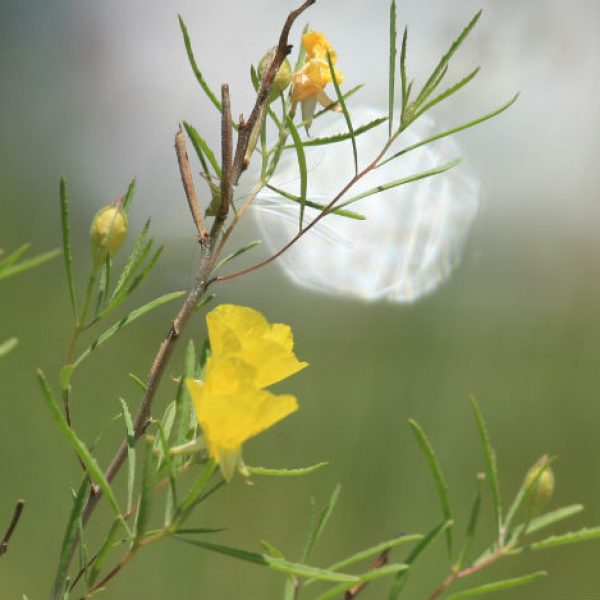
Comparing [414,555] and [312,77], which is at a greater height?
[312,77]

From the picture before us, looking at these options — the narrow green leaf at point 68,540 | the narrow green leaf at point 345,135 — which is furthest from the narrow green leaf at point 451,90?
the narrow green leaf at point 68,540

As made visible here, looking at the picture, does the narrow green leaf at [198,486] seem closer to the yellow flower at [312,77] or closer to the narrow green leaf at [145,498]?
the narrow green leaf at [145,498]

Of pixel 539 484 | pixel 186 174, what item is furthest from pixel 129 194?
pixel 539 484

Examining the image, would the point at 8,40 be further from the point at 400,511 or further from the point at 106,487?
the point at 106,487

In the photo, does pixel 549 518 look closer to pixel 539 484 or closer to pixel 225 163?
pixel 539 484

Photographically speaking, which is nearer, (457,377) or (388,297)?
(457,377)

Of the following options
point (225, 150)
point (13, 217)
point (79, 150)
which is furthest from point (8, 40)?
point (225, 150)

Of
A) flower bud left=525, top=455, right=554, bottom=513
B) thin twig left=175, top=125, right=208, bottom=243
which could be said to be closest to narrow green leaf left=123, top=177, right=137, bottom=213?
thin twig left=175, top=125, right=208, bottom=243
